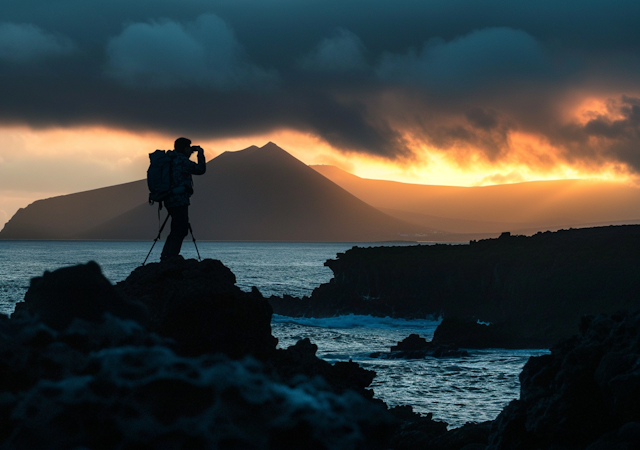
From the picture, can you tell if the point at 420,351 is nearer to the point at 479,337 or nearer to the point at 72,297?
the point at 479,337

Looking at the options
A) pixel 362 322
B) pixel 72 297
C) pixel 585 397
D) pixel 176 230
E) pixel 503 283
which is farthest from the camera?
pixel 362 322

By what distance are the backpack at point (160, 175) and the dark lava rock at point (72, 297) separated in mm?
4571

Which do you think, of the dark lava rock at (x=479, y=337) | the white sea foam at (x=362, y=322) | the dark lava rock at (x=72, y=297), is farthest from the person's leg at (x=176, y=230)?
the white sea foam at (x=362, y=322)

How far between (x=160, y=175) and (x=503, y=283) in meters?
30.5

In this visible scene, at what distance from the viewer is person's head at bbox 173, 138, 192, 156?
9156mm

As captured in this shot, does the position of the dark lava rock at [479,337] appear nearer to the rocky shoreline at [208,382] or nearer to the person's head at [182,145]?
the person's head at [182,145]

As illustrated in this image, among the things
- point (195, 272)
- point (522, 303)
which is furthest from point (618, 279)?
Answer: point (195, 272)

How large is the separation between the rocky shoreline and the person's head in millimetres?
2394

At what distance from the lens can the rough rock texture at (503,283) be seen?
1095 inches

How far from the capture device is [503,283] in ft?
119

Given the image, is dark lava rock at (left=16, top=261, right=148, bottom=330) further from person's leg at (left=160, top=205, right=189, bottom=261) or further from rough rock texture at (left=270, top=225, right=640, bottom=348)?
rough rock texture at (left=270, top=225, right=640, bottom=348)

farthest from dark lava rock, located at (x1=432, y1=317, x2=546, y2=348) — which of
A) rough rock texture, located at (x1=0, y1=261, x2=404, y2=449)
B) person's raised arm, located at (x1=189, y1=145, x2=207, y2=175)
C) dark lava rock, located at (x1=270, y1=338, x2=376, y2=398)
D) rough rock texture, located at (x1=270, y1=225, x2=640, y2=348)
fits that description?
rough rock texture, located at (x1=0, y1=261, x2=404, y2=449)

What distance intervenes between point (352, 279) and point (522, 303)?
50.0 feet

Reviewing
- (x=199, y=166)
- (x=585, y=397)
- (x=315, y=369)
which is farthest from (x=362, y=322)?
(x=315, y=369)
